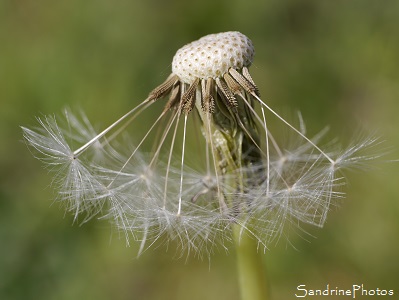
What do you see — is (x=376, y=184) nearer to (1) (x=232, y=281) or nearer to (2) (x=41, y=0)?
(1) (x=232, y=281)

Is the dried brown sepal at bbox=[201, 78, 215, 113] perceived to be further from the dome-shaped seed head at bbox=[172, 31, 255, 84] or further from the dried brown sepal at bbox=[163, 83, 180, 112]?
the dried brown sepal at bbox=[163, 83, 180, 112]

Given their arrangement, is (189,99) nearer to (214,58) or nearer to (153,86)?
(214,58)

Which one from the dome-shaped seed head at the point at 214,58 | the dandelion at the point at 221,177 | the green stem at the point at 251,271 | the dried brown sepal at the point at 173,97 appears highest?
the dome-shaped seed head at the point at 214,58

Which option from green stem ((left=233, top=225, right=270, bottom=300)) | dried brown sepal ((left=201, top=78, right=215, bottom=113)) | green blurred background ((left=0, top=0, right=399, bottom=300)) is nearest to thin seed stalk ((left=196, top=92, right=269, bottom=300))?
green stem ((left=233, top=225, right=270, bottom=300))

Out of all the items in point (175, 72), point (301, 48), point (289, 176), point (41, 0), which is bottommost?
point (289, 176)

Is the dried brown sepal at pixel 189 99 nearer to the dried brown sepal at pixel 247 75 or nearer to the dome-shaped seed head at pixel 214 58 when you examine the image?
the dome-shaped seed head at pixel 214 58

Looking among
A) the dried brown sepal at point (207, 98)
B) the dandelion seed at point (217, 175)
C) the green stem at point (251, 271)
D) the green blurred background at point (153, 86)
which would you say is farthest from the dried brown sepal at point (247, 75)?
the green blurred background at point (153, 86)

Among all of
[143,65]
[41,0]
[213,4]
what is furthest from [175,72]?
[41,0]

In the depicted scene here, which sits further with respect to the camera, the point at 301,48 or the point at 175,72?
the point at 301,48
